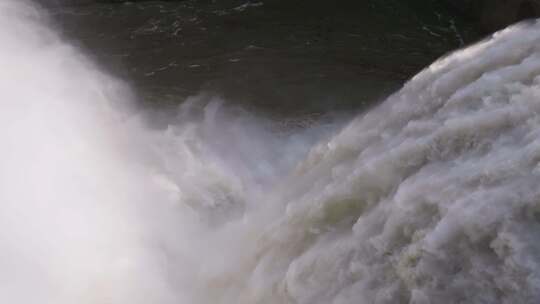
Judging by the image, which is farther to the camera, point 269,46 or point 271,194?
point 269,46

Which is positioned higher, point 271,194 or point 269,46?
point 269,46

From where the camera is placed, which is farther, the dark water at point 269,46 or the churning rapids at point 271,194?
the dark water at point 269,46

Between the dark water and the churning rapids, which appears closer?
the churning rapids

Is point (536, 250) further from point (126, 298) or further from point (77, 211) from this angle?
point (77, 211)

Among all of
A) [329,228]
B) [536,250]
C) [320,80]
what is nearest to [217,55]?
[320,80]
